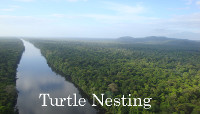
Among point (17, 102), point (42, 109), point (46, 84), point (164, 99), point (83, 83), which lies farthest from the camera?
point (46, 84)

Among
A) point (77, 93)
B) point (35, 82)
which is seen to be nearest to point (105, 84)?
point (77, 93)

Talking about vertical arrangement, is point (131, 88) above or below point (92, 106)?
above

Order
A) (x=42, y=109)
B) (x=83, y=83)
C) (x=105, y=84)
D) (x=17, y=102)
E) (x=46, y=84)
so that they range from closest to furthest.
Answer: (x=42, y=109)
(x=17, y=102)
(x=105, y=84)
(x=83, y=83)
(x=46, y=84)

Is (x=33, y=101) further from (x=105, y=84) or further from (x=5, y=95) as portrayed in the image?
(x=105, y=84)

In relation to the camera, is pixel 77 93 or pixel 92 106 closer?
pixel 92 106

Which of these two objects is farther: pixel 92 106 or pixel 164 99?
pixel 92 106

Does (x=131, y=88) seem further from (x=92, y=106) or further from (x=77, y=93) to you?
(x=77, y=93)

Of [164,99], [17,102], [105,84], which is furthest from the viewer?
[105,84]

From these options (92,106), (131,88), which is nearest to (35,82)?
(92,106)

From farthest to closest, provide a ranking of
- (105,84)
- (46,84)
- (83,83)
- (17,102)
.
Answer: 1. (46,84)
2. (83,83)
3. (105,84)
4. (17,102)

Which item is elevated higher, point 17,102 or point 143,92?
point 143,92
